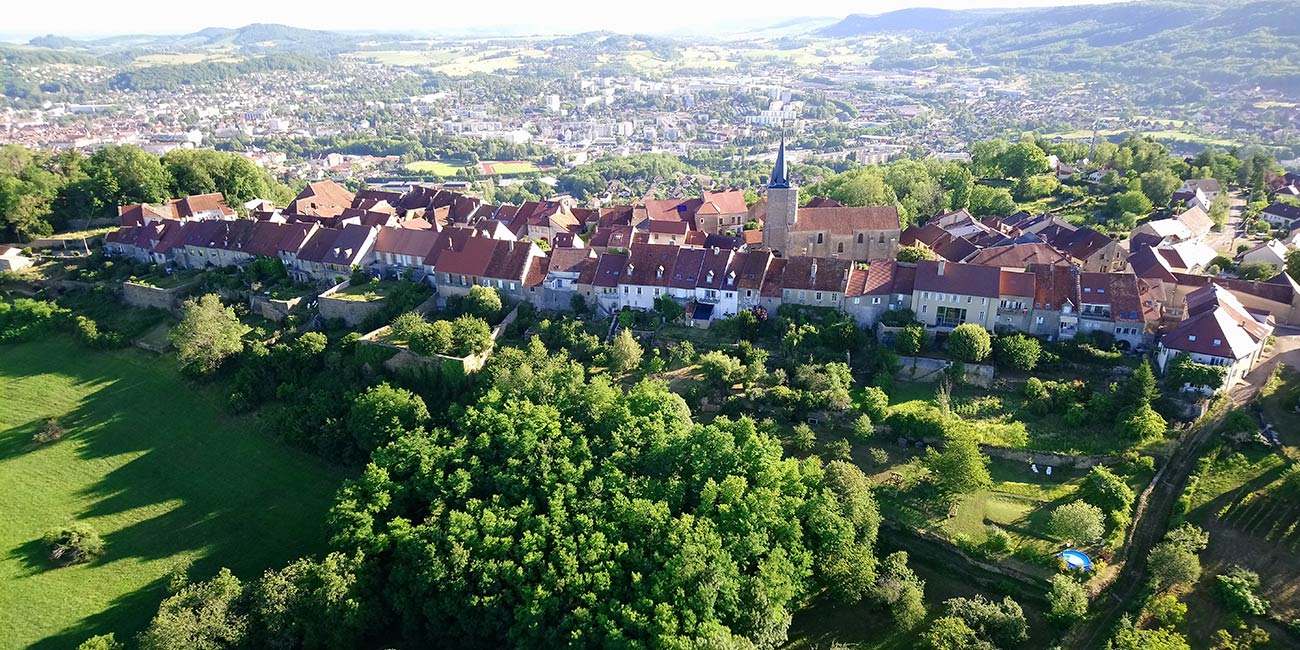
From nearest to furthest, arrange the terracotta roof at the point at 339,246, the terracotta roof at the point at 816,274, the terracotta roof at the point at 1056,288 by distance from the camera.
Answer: the terracotta roof at the point at 1056,288, the terracotta roof at the point at 816,274, the terracotta roof at the point at 339,246

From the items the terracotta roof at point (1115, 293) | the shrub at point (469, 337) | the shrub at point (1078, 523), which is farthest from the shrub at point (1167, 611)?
the shrub at point (469, 337)

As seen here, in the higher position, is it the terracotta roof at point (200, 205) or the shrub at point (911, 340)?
the terracotta roof at point (200, 205)

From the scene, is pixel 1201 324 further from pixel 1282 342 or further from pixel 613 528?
pixel 613 528

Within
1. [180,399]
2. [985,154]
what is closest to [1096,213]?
[985,154]

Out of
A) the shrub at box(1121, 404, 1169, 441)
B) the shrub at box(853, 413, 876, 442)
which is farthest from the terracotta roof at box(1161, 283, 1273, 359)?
the shrub at box(853, 413, 876, 442)

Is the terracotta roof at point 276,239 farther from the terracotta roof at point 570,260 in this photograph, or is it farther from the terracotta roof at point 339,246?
the terracotta roof at point 570,260

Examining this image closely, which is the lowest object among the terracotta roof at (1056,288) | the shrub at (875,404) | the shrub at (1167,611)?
the shrub at (1167,611)

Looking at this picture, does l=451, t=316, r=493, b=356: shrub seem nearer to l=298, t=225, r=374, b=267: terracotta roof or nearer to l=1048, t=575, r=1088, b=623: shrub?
l=298, t=225, r=374, b=267: terracotta roof
